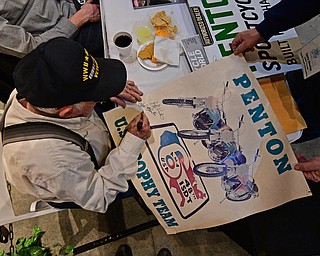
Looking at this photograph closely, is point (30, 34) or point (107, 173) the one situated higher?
point (30, 34)

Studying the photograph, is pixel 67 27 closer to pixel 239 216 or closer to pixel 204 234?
pixel 239 216

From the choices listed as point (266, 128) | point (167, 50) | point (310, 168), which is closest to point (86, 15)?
point (167, 50)

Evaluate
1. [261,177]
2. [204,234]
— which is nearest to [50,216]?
[204,234]

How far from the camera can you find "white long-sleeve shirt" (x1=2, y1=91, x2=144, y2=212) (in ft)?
3.11

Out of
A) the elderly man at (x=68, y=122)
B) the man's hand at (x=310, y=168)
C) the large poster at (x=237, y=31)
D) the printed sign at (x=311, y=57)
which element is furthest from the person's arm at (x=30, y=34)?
the man's hand at (x=310, y=168)

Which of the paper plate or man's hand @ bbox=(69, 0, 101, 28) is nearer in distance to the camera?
the paper plate

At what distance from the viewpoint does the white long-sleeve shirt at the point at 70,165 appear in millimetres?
947

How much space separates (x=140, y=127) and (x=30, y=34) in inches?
22.1

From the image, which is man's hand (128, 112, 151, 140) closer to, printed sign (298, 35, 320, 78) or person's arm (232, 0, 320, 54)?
person's arm (232, 0, 320, 54)

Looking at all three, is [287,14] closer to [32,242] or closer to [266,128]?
[266,128]

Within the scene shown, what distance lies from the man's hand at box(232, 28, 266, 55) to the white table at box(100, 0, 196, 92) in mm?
157

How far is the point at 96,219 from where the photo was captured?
70.0 inches

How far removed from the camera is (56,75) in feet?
2.91

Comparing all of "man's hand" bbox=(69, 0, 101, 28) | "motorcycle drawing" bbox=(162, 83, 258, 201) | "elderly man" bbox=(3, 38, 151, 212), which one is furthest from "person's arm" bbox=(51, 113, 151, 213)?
"man's hand" bbox=(69, 0, 101, 28)
